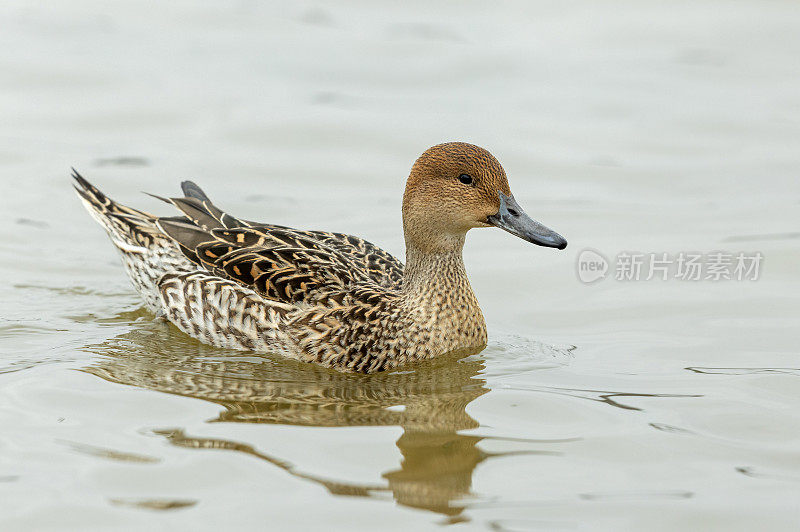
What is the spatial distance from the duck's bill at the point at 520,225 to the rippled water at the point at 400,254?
3.00 ft

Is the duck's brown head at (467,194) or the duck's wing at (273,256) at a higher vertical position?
the duck's brown head at (467,194)

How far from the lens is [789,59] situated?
15664mm

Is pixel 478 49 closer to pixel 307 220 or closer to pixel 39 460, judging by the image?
pixel 307 220

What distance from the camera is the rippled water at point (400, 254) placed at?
255 inches

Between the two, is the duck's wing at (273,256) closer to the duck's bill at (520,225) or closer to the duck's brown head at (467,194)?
the duck's brown head at (467,194)

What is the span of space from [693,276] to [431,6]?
840 cm

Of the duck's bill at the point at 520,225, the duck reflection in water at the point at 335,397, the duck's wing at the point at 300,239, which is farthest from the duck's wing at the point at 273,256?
the duck's bill at the point at 520,225

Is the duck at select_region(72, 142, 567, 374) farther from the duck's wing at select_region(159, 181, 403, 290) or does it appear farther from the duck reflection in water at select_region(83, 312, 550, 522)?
the duck reflection in water at select_region(83, 312, 550, 522)

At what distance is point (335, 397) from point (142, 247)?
8.65 ft

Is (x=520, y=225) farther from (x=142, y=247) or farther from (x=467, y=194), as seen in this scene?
(x=142, y=247)

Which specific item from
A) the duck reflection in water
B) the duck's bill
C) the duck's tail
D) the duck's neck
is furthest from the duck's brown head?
the duck's tail

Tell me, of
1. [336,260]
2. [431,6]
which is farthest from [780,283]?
[431,6]

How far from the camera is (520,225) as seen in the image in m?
8.37

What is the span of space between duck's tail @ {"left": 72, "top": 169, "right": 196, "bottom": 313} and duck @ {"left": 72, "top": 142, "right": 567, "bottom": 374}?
0.07ft
